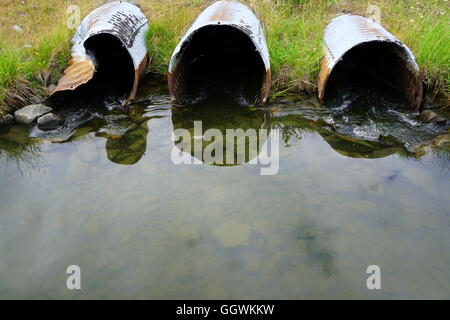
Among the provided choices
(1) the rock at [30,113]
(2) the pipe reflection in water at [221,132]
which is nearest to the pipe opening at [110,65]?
(1) the rock at [30,113]

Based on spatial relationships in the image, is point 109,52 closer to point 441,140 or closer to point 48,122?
point 48,122

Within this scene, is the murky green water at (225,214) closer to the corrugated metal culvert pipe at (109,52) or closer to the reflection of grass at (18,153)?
the reflection of grass at (18,153)

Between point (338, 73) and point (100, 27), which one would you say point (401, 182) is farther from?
point (100, 27)

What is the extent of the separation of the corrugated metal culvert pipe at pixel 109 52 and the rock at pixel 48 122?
39 centimetres

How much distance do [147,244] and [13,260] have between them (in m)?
0.96

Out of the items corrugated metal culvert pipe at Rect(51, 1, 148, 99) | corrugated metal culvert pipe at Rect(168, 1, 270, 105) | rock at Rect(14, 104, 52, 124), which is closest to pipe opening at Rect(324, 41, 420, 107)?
corrugated metal culvert pipe at Rect(168, 1, 270, 105)

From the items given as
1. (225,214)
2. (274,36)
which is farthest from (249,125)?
(274,36)

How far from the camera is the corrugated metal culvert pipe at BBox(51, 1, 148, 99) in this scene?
174 inches

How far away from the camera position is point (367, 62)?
5.05m

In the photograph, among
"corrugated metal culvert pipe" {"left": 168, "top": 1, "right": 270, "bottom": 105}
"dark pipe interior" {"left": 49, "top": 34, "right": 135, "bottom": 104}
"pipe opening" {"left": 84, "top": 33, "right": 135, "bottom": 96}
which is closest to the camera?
"corrugated metal culvert pipe" {"left": 168, "top": 1, "right": 270, "bottom": 105}

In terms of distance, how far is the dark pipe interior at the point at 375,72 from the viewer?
4371mm

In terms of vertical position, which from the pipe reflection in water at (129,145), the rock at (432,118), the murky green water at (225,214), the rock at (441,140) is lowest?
the murky green water at (225,214)

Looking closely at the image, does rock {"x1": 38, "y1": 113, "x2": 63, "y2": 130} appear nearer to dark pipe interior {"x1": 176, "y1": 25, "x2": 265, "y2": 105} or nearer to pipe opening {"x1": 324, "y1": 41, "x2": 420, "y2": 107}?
dark pipe interior {"x1": 176, "y1": 25, "x2": 265, "y2": 105}

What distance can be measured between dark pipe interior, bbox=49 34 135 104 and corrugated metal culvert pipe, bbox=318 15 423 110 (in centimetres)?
252
